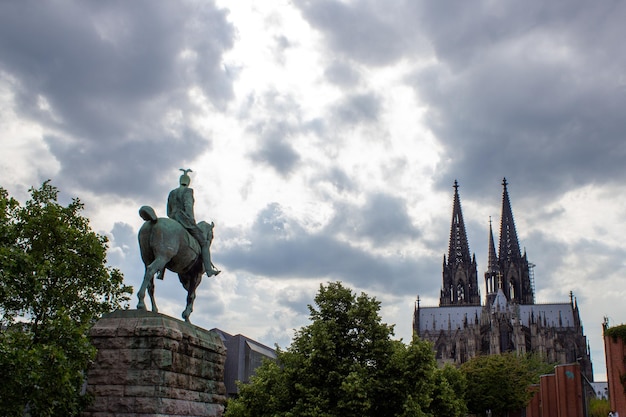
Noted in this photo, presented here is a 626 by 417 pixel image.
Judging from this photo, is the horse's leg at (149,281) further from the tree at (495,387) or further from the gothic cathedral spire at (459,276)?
the gothic cathedral spire at (459,276)

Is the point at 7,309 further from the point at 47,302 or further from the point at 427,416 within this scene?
the point at 427,416

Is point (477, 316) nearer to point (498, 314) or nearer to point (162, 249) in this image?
point (498, 314)

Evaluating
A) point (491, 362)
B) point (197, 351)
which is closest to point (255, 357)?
point (491, 362)

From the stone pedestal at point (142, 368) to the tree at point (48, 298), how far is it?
10.5ft

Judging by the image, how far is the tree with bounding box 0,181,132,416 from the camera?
16750mm

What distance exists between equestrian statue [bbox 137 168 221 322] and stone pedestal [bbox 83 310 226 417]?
707 millimetres

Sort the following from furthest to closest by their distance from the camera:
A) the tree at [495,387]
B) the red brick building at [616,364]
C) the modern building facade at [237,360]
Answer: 1. the tree at [495,387]
2. the modern building facade at [237,360]
3. the red brick building at [616,364]

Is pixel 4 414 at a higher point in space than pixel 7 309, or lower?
lower

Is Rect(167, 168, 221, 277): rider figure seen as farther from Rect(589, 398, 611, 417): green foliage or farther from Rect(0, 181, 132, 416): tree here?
Rect(589, 398, 611, 417): green foliage

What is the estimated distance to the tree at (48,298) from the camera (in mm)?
16750

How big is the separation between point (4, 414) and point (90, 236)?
7060 millimetres

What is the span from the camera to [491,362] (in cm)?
6700

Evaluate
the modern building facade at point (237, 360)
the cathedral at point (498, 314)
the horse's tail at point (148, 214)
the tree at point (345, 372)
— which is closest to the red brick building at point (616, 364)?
the tree at point (345, 372)

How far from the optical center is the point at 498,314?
125625 millimetres
